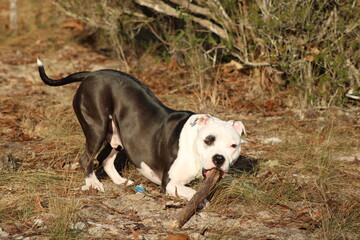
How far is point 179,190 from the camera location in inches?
202

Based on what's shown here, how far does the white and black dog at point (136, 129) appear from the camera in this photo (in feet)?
17.0

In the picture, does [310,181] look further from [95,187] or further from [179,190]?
[95,187]

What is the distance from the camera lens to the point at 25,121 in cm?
754

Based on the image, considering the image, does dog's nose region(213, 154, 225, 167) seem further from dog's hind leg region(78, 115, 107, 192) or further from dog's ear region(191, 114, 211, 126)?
dog's hind leg region(78, 115, 107, 192)

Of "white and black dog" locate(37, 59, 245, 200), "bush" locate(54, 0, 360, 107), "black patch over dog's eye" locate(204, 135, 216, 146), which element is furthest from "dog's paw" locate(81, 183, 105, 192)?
"bush" locate(54, 0, 360, 107)

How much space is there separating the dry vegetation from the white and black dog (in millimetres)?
232

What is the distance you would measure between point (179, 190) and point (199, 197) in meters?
0.59

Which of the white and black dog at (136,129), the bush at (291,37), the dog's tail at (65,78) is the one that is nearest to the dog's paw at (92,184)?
the white and black dog at (136,129)

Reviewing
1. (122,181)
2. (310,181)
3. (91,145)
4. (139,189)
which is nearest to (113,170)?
(122,181)

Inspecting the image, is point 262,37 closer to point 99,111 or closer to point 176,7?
point 176,7

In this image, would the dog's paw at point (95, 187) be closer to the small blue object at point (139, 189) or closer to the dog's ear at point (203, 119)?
the small blue object at point (139, 189)

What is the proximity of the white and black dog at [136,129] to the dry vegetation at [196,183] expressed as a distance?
0.23 meters

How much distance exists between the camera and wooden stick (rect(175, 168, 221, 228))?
4.44 metres

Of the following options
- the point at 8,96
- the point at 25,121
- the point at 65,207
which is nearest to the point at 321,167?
the point at 65,207
